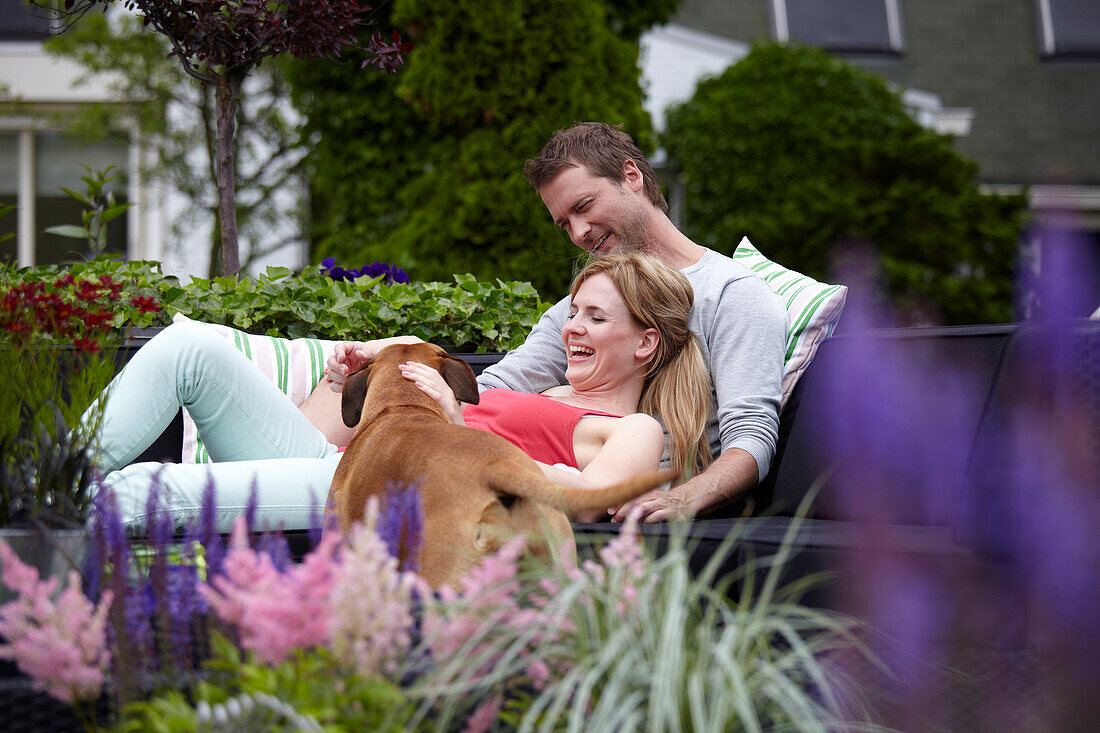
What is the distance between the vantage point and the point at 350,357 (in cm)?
304

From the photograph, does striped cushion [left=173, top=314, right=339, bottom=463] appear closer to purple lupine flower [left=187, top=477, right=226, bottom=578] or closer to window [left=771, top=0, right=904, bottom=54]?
purple lupine flower [left=187, top=477, right=226, bottom=578]

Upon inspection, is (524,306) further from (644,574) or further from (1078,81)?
(1078,81)

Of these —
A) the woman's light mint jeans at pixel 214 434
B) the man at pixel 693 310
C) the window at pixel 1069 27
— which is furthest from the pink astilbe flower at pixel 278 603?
the window at pixel 1069 27

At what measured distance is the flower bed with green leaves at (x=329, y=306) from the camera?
12.4 feet

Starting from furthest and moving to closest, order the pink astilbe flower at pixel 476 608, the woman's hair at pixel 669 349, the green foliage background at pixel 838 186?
the green foliage background at pixel 838 186, the woman's hair at pixel 669 349, the pink astilbe flower at pixel 476 608

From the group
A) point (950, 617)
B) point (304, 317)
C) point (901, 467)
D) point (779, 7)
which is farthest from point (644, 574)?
point (779, 7)

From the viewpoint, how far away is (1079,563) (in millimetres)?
1724

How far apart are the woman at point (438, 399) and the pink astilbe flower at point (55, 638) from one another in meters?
1.13

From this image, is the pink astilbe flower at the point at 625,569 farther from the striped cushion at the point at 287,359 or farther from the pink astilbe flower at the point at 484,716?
the striped cushion at the point at 287,359

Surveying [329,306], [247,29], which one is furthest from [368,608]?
[247,29]

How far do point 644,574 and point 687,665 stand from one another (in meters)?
0.14

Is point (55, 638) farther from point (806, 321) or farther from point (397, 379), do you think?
point (806, 321)

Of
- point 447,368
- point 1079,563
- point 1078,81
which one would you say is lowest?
point 1079,563

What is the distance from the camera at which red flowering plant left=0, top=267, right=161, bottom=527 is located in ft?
5.64
